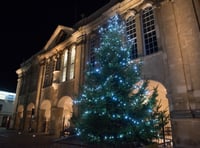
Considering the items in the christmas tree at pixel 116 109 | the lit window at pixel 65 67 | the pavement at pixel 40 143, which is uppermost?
the lit window at pixel 65 67

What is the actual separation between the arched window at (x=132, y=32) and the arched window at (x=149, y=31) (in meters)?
0.80

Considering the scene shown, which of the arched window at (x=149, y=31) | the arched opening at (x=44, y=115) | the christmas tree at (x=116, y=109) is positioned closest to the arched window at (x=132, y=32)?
the arched window at (x=149, y=31)

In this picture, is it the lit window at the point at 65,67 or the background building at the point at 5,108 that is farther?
the background building at the point at 5,108

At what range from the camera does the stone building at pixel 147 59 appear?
30.3ft

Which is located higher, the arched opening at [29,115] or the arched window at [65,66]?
the arched window at [65,66]

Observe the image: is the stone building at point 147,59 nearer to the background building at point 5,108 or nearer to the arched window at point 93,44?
the arched window at point 93,44

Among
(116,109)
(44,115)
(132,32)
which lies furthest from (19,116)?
(116,109)

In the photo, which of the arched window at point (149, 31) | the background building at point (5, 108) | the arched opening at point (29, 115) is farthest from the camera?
the background building at point (5, 108)

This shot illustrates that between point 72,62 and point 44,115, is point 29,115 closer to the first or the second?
point 44,115

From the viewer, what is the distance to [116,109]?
7.69 m

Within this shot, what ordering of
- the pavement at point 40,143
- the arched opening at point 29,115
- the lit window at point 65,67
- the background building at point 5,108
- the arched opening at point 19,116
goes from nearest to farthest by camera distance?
1. the pavement at point 40,143
2. the lit window at point 65,67
3. the arched opening at point 29,115
4. the arched opening at point 19,116
5. the background building at point 5,108

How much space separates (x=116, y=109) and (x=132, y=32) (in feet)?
26.4

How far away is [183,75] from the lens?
31.4 ft

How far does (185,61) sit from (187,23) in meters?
2.30
